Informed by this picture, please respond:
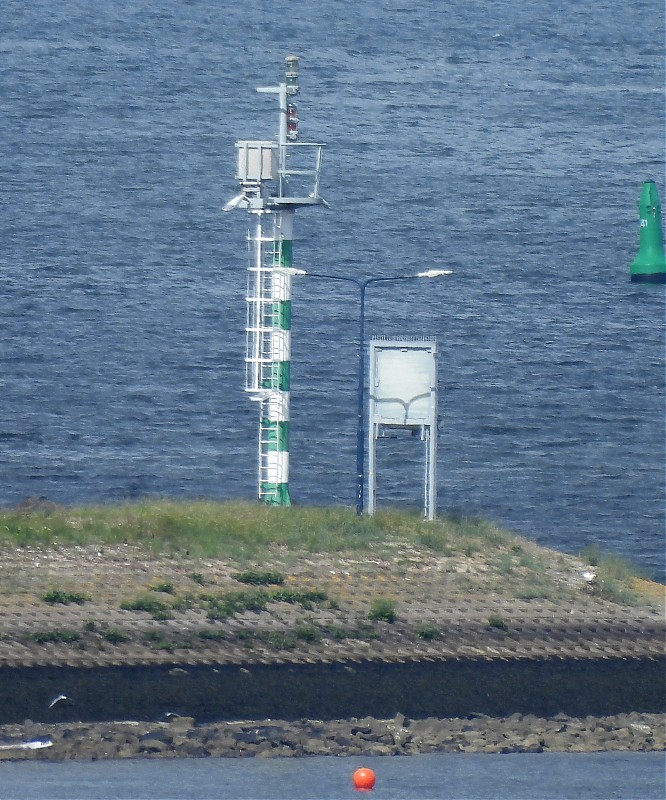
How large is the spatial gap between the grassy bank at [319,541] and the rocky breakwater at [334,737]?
7.29 feet

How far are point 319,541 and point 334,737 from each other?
12.2 feet

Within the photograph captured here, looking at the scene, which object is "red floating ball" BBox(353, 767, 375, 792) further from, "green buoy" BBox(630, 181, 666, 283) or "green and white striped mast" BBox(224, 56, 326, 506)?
"green buoy" BBox(630, 181, 666, 283)

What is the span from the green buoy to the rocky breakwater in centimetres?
1397

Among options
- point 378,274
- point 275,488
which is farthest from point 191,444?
point 275,488

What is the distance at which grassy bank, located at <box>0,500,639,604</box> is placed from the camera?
70.0 ft

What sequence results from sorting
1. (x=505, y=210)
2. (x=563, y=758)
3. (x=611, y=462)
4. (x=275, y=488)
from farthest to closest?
(x=505, y=210) < (x=611, y=462) < (x=275, y=488) < (x=563, y=758)

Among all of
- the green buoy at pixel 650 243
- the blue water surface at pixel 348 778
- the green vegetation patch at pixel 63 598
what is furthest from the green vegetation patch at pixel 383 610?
the green buoy at pixel 650 243

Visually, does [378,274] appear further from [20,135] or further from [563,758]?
[563,758]

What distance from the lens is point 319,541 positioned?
2177 cm

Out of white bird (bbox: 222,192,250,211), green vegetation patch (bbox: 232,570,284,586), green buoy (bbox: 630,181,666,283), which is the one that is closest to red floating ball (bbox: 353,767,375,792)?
green vegetation patch (bbox: 232,570,284,586)

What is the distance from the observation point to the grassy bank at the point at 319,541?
70.0 ft

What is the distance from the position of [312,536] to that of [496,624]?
125 inches

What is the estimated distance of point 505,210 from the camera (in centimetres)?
5012

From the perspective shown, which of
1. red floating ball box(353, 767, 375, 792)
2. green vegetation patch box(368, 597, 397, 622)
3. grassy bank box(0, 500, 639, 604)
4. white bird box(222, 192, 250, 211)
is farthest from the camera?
white bird box(222, 192, 250, 211)
